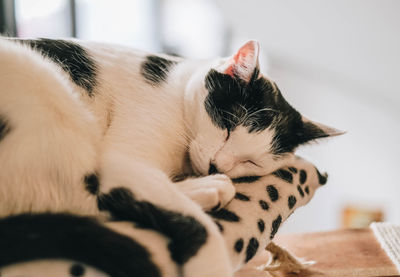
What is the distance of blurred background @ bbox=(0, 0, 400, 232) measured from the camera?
222cm

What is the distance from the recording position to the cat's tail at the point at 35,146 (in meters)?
0.64

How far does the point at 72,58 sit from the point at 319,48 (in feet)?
7.08

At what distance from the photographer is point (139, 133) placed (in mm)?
777

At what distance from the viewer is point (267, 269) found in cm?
88

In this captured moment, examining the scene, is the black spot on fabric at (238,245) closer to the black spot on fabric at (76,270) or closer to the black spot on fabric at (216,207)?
the black spot on fabric at (216,207)

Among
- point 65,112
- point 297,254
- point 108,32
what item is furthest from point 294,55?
point 65,112

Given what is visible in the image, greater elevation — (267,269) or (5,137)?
(5,137)

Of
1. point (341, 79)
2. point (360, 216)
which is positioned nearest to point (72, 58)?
point (341, 79)

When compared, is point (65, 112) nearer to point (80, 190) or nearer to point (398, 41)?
point (80, 190)

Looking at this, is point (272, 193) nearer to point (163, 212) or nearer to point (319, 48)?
point (163, 212)

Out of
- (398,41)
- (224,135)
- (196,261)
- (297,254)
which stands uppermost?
(398,41)

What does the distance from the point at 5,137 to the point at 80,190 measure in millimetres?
150

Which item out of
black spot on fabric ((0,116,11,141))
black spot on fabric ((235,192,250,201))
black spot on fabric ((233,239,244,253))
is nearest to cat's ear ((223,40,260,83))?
black spot on fabric ((235,192,250,201))

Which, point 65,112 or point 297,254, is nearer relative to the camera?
point 65,112
